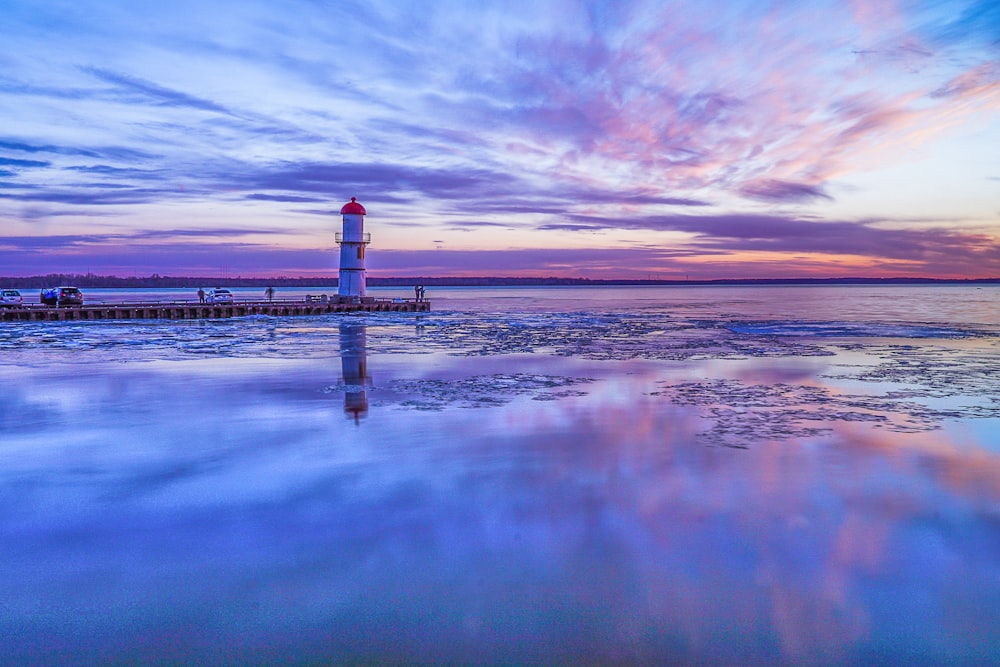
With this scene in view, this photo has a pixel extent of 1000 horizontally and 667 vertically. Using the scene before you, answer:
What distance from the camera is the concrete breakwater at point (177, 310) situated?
45.3 m

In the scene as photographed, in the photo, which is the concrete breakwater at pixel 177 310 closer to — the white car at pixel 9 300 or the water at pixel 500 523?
the white car at pixel 9 300

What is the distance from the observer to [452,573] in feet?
21.8

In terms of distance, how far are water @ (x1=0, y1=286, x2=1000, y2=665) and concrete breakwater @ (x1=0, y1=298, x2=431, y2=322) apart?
32.6 metres

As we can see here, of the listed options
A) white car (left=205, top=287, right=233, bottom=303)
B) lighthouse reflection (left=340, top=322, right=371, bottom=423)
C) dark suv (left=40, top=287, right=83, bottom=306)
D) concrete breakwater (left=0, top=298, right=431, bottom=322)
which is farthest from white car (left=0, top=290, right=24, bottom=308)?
lighthouse reflection (left=340, top=322, right=371, bottom=423)

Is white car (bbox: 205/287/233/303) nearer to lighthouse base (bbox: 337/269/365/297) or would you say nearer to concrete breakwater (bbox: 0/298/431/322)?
concrete breakwater (bbox: 0/298/431/322)

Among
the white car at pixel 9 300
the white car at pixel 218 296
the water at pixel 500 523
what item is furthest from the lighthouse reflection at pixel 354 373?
the white car at pixel 218 296

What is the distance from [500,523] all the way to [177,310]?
160 ft

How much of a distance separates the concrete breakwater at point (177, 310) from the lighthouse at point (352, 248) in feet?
4.95

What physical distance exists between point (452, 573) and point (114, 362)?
2111 centimetres

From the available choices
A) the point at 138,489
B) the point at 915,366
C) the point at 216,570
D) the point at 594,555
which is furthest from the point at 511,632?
the point at 915,366

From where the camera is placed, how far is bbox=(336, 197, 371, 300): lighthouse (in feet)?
163

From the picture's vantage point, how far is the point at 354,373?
2108cm

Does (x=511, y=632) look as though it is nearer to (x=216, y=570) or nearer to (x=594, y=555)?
(x=594, y=555)

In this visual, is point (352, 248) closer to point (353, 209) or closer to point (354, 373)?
point (353, 209)
